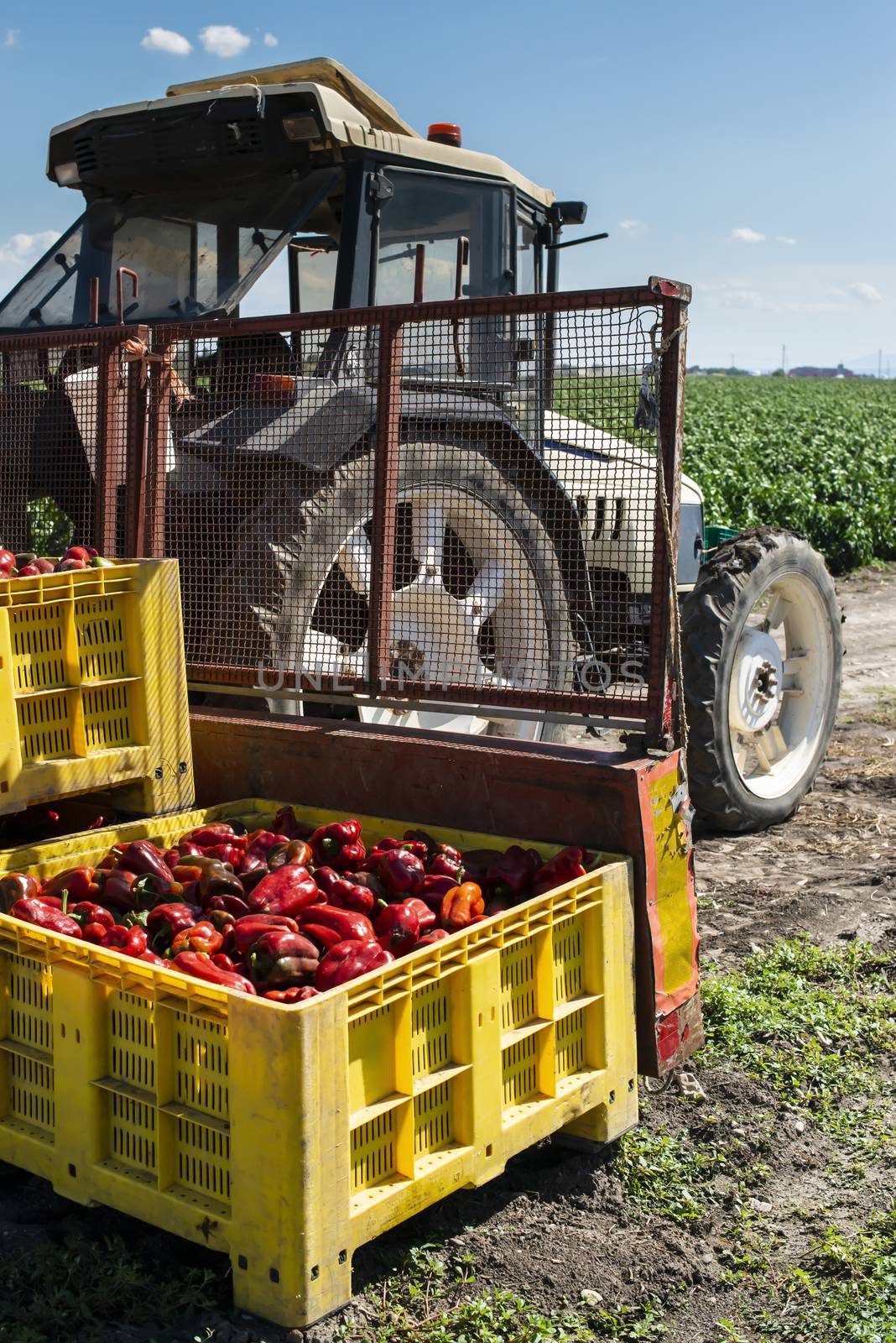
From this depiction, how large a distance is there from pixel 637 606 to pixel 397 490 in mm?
922

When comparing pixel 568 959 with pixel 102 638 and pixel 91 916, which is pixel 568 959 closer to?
pixel 91 916

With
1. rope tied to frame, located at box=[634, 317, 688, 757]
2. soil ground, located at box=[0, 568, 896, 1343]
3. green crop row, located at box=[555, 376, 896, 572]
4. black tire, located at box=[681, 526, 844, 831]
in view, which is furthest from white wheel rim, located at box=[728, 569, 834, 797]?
green crop row, located at box=[555, 376, 896, 572]

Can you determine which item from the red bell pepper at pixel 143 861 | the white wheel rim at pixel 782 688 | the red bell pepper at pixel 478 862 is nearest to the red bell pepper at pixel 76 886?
the red bell pepper at pixel 143 861

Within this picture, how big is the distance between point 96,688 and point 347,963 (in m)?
1.40

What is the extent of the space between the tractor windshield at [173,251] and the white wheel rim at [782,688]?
2.71 metres

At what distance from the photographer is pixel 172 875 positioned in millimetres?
3879

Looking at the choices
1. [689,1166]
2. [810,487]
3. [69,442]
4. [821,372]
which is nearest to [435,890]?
[689,1166]

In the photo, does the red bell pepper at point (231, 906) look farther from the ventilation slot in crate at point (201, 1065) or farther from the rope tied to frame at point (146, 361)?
the rope tied to frame at point (146, 361)

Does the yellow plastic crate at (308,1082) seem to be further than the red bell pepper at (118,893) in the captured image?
No

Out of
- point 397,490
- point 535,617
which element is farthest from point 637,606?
point 397,490

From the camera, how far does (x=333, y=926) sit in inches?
136

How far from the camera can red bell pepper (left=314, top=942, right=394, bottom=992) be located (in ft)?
10.2

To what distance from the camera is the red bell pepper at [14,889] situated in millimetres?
3627

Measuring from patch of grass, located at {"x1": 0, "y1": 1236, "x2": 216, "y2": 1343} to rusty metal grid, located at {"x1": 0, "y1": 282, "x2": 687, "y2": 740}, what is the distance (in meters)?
1.93
